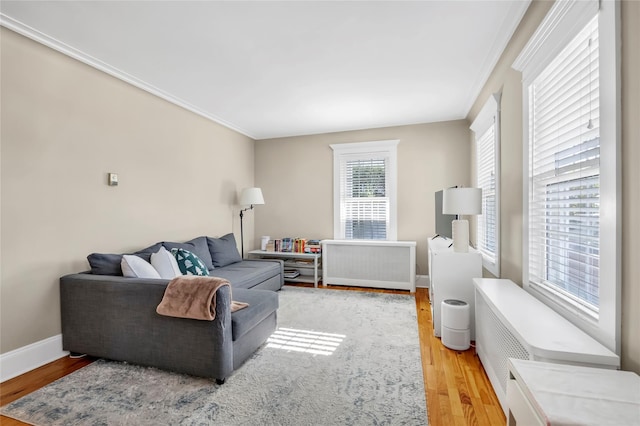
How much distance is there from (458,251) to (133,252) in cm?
328

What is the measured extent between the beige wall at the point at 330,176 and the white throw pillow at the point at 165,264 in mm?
2617

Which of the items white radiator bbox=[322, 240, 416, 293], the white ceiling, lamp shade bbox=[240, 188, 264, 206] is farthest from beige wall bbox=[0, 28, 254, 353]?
white radiator bbox=[322, 240, 416, 293]

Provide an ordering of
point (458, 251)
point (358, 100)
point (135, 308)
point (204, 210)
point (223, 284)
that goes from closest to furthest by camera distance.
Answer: point (223, 284) < point (135, 308) < point (458, 251) < point (358, 100) < point (204, 210)

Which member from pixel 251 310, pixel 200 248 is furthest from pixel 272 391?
pixel 200 248

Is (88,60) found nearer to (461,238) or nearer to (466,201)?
(466,201)

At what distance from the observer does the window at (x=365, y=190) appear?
487 cm

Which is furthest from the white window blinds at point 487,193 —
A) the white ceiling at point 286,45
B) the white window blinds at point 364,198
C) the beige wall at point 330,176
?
the white window blinds at point 364,198

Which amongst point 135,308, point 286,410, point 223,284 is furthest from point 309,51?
point 286,410

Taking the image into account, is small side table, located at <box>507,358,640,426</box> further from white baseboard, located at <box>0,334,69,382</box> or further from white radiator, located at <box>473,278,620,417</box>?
white baseboard, located at <box>0,334,69,382</box>

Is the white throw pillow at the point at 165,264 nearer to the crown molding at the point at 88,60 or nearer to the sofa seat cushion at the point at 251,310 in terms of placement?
the sofa seat cushion at the point at 251,310

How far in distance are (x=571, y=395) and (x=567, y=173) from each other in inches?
45.7

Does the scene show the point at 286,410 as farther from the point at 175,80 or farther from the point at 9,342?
the point at 175,80

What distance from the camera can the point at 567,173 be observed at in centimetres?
162

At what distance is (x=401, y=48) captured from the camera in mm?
2574
